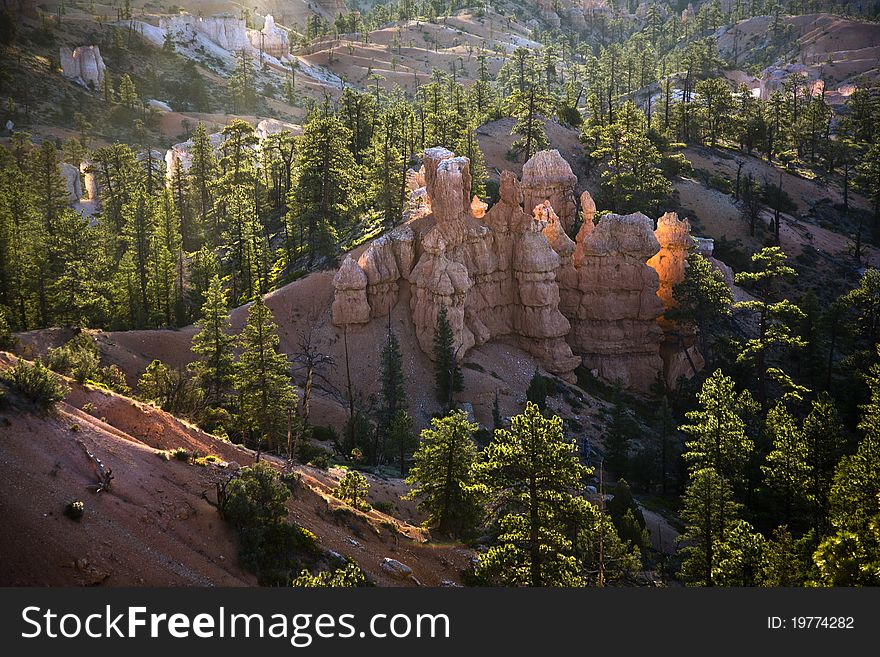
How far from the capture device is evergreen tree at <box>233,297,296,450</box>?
1565 inches

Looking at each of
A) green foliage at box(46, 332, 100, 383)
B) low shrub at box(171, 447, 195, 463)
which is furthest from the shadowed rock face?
low shrub at box(171, 447, 195, 463)

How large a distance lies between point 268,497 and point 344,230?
46.4 meters

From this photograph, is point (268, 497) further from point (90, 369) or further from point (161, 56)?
point (161, 56)

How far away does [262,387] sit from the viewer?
40.3 metres

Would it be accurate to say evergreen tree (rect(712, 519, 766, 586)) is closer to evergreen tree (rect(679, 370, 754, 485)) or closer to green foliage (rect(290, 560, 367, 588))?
evergreen tree (rect(679, 370, 754, 485))

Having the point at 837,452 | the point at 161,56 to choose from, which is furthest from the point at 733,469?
the point at 161,56

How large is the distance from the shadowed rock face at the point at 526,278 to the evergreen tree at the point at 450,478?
21.5 meters

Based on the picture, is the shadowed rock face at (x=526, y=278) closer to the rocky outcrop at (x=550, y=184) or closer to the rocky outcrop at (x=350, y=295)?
the rocky outcrop at (x=350, y=295)

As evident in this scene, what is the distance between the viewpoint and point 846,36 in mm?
173500

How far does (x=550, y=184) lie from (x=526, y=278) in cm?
1393

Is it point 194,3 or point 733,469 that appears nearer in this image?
point 733,469

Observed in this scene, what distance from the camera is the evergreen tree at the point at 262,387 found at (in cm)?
3975

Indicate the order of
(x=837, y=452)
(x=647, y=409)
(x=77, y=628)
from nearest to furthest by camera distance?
(x=77, y=628) → (x=837, y=452) → (x=647, y=409)

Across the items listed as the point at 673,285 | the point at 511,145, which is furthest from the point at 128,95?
the point at 673,285
